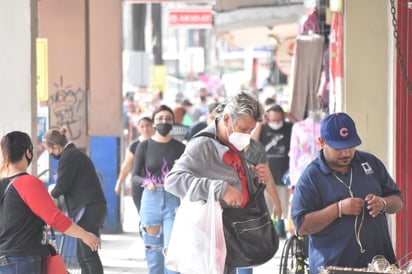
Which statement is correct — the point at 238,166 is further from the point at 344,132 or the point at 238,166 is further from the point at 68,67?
the point at 68,67

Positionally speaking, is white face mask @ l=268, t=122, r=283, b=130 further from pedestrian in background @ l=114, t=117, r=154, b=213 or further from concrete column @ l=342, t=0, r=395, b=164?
concrete column @ l=342, t=0, r=395, b=164

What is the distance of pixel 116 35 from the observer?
57.9ft

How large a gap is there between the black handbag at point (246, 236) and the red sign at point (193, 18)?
2373 cm

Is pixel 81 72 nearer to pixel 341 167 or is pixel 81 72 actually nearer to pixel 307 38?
pixel 307 38

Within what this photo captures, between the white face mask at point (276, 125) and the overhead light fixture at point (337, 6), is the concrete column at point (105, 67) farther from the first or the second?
the overhead light fixture at point (337, 6)

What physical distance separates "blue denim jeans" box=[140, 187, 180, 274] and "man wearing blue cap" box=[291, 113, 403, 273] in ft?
12.5

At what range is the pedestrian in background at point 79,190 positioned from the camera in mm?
10055

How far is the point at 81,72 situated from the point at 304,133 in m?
4.66

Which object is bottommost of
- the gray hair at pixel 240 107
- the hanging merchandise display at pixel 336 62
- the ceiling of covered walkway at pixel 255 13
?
the gray hair at pixel 240 107

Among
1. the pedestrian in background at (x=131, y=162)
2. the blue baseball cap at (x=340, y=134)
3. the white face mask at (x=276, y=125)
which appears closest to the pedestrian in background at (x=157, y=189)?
the pedestrian in background at (x=131, y=162)

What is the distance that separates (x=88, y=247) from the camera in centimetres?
1005

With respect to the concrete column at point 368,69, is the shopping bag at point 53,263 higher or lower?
lower

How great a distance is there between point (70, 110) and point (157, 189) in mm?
6288

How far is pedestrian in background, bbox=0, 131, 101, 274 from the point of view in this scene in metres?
7.04
